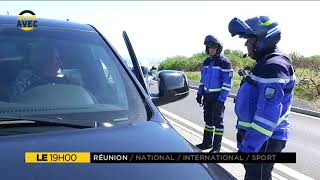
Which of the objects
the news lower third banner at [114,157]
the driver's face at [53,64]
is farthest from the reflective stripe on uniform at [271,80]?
the driver's face at [53,64]

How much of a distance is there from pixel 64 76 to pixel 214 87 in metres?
4.83

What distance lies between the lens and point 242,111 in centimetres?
420

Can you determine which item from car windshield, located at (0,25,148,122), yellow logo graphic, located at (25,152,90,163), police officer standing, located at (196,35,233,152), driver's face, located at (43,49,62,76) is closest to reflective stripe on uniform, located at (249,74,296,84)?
car windshield, located at (0,25,148,122)

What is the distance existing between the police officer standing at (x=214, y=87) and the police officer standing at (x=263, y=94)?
11.5ft

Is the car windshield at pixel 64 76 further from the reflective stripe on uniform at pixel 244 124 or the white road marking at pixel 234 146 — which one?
the white road marking at pixel 234 146

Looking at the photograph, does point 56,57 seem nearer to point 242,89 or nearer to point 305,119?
point 242,89

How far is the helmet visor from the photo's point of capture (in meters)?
4.24

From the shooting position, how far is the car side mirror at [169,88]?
11.7 ft

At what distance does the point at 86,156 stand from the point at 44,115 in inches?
23.7

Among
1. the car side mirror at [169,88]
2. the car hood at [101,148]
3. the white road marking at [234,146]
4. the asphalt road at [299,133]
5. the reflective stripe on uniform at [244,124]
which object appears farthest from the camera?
the asphalt road at [299,133]

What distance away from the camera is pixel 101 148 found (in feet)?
7.99

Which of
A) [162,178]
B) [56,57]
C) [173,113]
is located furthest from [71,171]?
[173,113]

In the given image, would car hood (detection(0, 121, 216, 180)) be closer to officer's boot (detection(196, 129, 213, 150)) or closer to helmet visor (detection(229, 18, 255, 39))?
Answer: helmet visor (detection(229, 18, 255, 39))

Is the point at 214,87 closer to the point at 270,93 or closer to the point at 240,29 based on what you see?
the point at 240,29
